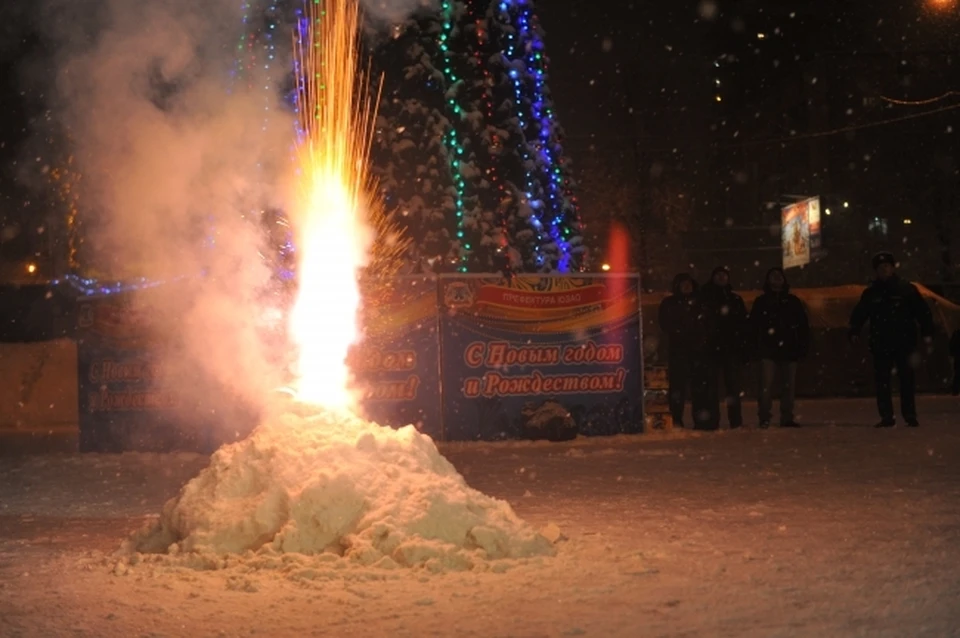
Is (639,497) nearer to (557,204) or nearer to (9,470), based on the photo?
(9,470)

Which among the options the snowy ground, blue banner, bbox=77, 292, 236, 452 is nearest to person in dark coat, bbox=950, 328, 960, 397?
the snowy ground

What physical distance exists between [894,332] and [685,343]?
2.79m

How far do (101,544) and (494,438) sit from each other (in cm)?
825

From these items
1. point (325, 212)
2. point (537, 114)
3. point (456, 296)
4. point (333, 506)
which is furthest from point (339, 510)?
point (537, 114)

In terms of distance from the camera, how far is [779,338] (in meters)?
17.0

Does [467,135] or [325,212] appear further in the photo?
[467,135]

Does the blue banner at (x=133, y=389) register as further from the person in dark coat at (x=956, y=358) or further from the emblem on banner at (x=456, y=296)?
the person in dark coat at (x=956, y=358)

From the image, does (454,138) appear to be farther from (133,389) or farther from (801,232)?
(801,232)

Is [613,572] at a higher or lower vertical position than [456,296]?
lower

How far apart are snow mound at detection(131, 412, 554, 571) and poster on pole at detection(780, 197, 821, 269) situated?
4159cm

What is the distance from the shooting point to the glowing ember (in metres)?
9.65

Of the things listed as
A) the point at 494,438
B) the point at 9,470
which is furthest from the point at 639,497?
the point at 9,470

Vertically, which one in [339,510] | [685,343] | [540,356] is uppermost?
[685,343]

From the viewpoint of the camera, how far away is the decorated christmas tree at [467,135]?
1855 cm
